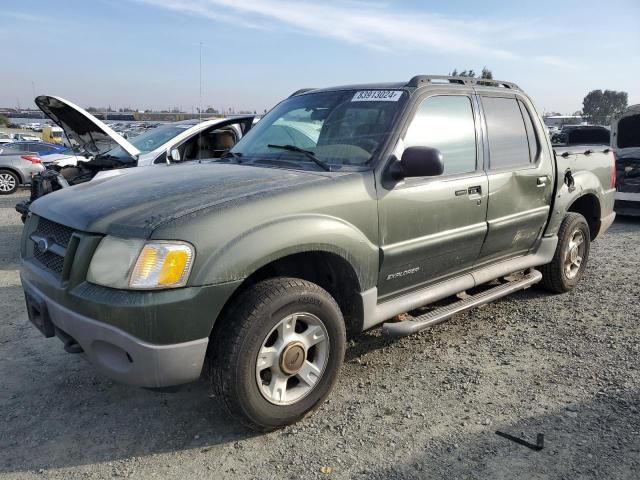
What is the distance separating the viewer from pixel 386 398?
128 inches

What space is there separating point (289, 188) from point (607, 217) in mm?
4160

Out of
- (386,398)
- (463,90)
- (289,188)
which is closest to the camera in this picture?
(289,188)

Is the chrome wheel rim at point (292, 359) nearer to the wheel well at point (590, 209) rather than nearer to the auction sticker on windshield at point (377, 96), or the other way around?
the auction sticker on windshield at point (377, 96)

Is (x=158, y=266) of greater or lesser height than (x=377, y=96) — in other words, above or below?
below

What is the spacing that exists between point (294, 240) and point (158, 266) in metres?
0.71

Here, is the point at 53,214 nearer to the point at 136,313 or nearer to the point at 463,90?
the point at 136,313

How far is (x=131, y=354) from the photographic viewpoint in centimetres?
241

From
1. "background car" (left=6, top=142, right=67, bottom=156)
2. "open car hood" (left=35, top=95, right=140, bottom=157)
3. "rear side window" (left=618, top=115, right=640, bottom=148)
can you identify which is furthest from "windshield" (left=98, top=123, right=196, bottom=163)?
"background car" (left=6, top=142, right=67, bottom=156)

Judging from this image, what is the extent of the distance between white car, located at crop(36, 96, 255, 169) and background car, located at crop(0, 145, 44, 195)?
698cm

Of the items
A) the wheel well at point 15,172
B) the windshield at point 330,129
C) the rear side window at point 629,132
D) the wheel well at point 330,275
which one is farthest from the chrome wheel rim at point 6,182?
the rear side window at point 629,132

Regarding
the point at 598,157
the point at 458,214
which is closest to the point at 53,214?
the point at 458,214

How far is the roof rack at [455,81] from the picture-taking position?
11.9ft

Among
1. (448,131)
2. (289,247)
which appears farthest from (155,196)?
(448,131)

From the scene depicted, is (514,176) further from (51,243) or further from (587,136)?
(587,136)
